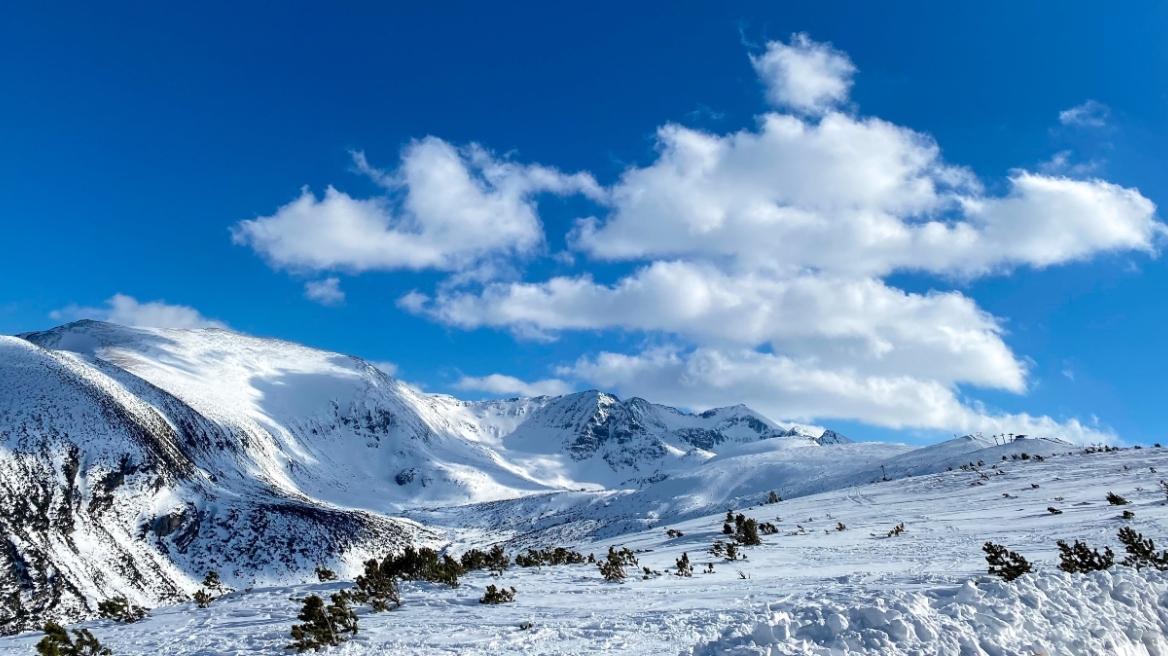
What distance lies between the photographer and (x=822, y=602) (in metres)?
9.23

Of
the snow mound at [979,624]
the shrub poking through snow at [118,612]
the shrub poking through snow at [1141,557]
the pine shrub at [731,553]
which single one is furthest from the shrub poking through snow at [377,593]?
the shrub poking through snow at [1141,557]

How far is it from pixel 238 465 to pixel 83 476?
51.2 meters

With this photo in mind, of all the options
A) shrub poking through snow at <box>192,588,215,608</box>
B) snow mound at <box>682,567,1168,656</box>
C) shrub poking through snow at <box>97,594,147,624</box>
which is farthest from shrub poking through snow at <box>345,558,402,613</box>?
snow mound at <box>682,567,1168,656</box>

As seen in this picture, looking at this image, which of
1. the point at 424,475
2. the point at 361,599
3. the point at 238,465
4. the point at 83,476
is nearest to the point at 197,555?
the point at 83,476

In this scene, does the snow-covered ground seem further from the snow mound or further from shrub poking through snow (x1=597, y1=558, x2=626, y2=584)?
shrub poking through snow (x1=597, y1=558, x2=626, y2=584)

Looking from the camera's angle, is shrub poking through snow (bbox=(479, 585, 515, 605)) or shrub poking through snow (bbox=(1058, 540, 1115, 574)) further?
shrub poking through snow (bbox=(479, 585, 515, 605))

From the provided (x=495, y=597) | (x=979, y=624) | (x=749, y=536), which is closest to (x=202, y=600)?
(x=495, y=597)

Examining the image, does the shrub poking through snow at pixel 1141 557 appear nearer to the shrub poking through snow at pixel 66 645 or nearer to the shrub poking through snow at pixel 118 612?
the shrub poking through snow at pixel 66 645

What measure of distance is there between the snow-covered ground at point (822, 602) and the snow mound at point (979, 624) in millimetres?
21

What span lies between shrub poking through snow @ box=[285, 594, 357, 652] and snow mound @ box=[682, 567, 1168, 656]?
6158 millimetres

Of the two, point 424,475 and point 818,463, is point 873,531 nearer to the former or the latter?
point 818,463

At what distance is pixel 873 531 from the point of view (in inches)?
860

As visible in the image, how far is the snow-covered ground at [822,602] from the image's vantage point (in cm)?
778

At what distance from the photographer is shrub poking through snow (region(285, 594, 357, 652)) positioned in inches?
423
